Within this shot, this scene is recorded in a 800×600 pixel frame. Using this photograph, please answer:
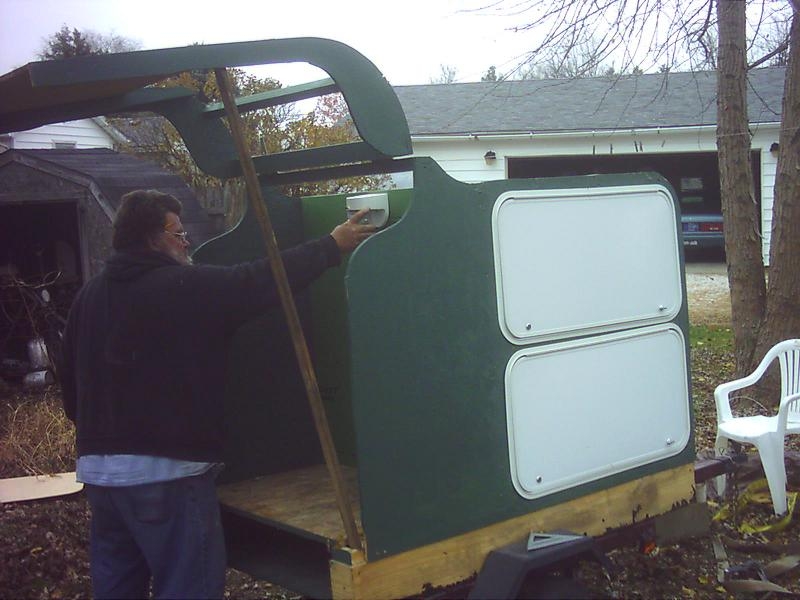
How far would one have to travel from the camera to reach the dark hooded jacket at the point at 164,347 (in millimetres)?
2850

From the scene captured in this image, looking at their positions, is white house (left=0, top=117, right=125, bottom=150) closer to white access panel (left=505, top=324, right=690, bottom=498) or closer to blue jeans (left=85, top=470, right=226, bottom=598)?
white access panel (left=505, top=324, right=690, bottom=498)

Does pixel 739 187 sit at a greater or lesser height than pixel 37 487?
greater

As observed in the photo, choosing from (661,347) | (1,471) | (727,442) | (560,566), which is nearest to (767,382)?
(727,442)

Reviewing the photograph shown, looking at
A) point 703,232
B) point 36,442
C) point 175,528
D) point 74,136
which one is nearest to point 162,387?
point 175,528

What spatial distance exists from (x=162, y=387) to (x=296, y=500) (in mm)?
969

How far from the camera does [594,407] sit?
343 centimetres

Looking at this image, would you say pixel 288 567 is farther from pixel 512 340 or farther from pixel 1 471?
pixel 1 471

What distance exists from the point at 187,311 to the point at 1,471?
4503 millimetres

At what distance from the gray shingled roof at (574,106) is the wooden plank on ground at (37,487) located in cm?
1158

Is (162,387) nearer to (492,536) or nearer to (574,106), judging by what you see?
(492,536)

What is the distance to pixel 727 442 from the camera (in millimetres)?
5820

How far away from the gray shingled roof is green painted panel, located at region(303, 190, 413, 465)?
41.8 feet

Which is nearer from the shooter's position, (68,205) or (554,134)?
(68,205)

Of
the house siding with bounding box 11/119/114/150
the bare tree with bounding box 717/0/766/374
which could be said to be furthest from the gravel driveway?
the house siding with bounding box 11/119/114/150
